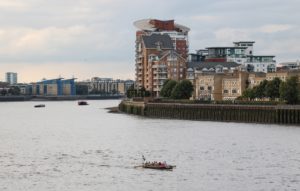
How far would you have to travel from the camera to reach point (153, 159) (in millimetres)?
64875

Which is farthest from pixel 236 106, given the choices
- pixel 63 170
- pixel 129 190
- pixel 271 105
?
pixel 129 190

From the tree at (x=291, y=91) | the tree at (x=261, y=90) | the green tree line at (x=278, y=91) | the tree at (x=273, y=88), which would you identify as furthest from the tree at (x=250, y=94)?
the tree at (x=291, y=91)

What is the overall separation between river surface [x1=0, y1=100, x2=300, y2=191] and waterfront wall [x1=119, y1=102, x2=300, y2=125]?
20.4 feet

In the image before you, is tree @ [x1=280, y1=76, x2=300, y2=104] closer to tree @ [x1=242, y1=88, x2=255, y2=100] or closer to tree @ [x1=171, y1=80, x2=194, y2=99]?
tree @ [x1=242, y1=88, x2=255, y2=100]

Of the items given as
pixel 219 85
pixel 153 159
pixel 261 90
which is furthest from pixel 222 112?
pixel 153 159

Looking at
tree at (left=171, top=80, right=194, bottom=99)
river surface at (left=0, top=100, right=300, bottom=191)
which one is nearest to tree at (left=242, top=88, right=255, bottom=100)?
tree at (left=171, top=80, right=194, bottom=99)

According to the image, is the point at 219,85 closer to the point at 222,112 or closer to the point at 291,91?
the point at 222,112

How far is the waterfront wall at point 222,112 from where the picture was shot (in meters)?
105

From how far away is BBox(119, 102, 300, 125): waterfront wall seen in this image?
105 m

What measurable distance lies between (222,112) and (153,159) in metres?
56.4

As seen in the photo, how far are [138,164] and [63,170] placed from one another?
20.9 feet

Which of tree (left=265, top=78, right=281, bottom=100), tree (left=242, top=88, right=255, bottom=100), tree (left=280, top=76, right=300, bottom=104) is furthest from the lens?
tree (left=242, top=88, right=255, bottom=100)

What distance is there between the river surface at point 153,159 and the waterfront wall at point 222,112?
6.22m

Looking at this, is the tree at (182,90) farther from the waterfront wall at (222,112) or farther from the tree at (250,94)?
the tree at (250,94)
